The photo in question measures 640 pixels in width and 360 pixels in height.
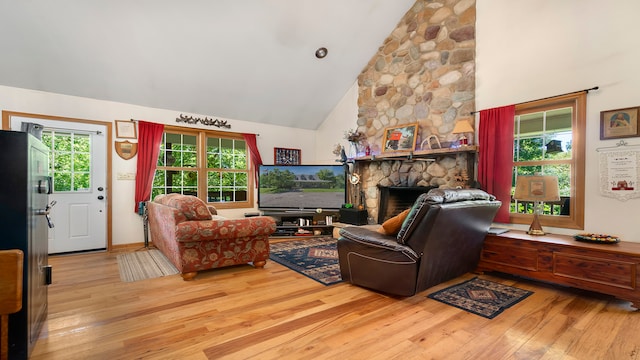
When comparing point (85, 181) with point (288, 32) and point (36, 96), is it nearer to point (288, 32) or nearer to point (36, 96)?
point (36, 96)

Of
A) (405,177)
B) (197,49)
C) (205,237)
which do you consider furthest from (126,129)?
(405,177)

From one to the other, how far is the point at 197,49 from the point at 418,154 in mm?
3754

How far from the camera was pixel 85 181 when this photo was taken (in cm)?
450

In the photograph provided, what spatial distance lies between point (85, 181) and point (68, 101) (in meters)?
1.21

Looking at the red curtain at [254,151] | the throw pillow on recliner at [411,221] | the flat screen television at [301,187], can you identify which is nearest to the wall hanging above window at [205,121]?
the red curtain at [254,151]

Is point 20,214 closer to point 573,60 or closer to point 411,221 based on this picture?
point 411,221

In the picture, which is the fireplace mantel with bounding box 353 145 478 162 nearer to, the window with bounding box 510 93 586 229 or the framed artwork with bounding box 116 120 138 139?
the window with bounding box 510 93 586 229

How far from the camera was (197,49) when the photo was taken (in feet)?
14.7

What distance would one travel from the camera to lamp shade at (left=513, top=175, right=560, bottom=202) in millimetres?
3049

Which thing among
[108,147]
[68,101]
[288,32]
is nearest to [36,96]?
[68,101]

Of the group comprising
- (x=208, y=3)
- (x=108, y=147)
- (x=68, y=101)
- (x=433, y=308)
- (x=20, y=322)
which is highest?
(x=208, y=3)

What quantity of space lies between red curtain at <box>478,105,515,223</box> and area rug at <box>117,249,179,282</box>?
13.4 ft

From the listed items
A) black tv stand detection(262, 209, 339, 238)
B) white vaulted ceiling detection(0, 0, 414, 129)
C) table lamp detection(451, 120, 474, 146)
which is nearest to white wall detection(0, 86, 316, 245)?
white vaulted ceiling detection(0, 0, 414, 129)

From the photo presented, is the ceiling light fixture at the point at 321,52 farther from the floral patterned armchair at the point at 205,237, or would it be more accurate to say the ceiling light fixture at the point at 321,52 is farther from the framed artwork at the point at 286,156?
the floral patterned armchair at the point at 205,237
